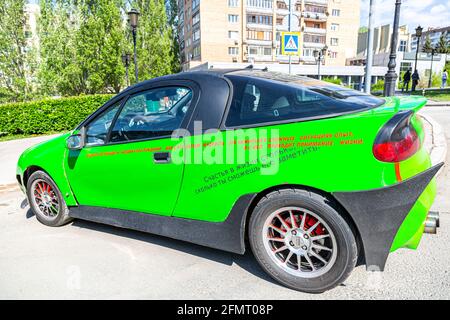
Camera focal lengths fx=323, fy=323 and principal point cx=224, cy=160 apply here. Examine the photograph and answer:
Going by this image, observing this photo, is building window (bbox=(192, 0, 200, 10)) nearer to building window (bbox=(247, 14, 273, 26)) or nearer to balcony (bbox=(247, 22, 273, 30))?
building window (bbox=(247, 14, 273, 26))

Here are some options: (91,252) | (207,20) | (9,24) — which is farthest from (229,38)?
(91,252)

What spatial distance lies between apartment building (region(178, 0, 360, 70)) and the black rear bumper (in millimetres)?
52022

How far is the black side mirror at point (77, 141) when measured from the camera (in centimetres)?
330

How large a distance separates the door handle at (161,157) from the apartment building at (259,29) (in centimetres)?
5116

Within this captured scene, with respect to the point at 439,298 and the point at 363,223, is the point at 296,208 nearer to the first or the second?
the point at 363,223

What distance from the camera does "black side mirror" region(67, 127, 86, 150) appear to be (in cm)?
330

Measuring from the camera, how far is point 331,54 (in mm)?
61938

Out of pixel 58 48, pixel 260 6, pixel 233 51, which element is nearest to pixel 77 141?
pixel 58 48

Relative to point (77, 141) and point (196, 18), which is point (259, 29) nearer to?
point (196, 18)

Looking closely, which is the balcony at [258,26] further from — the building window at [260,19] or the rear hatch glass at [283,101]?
the rear hatch glass at [283,101]

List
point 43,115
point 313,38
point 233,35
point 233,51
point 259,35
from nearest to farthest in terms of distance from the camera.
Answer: point 43,115, point 233,35, point 233,51, point 259,35, point 313,38

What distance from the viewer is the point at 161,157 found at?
2.75 metres

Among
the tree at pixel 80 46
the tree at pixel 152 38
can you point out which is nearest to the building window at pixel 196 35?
the tree at pixel 152 38

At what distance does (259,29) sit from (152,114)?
56.3 meters
